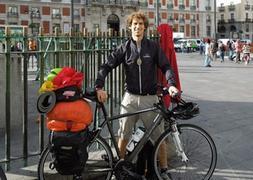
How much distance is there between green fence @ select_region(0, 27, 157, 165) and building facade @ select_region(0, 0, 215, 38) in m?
49.0

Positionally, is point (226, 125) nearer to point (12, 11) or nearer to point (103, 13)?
point (12, 11)

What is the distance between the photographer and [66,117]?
4020 millimetres

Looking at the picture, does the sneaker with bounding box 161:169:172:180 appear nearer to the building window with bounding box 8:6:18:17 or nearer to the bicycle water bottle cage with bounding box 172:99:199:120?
the bicycle water bottle cage with bounding box 172:99:199:120

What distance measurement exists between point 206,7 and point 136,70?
84878 mm

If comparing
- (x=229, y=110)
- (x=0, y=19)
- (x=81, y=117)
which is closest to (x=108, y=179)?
(x=81, y=117)

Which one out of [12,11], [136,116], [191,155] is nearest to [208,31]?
[12,11]

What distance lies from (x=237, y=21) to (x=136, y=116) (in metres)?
103

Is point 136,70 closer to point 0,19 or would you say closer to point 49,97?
point 49,97

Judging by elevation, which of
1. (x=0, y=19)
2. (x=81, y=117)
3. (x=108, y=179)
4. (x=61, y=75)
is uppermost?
(x=0, y=19)

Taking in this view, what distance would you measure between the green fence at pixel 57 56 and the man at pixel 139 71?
2.59 feet

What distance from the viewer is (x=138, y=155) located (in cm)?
465

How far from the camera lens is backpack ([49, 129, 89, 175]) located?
13.2ft

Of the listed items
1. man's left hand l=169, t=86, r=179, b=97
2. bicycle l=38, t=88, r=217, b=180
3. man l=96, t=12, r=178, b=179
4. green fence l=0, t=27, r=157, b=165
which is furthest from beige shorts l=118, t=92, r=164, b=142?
green fence l=0, t=27, r=157, b=165

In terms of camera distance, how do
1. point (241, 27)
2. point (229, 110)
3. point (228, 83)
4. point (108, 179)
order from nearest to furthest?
point (108, 179), point (229, 110), point (228, 83), point (241, 27)
